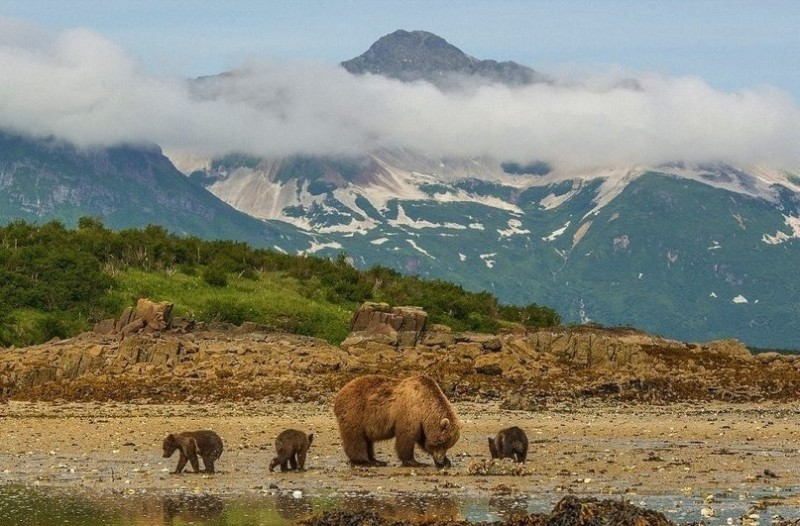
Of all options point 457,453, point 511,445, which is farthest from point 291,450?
point 457,453

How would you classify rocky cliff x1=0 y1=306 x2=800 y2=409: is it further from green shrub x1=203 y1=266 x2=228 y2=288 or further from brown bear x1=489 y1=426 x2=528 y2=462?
green shrub x1=203 y1=266 x2=228 y2=288

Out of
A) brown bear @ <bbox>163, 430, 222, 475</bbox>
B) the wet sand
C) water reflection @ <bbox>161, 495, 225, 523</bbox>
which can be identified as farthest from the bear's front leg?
water reflection @ <bbox>161, 495, 225, 523</bbox>

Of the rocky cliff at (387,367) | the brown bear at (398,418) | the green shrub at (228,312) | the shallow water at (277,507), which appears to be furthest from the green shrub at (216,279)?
the shallow water at (277,507)

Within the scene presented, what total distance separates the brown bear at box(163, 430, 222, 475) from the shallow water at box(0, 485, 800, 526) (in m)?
2.68

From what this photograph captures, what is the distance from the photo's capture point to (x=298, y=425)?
34.6 m

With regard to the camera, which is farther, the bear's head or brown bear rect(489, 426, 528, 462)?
brown bear rect(489, 426, 528, 462)

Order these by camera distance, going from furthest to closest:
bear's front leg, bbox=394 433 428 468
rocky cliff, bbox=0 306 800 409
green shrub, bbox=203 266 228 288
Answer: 1. green shrub, bbox=203 266 228 288
2. rocky cliff, bbox=0 306 800 409
3. bear's front leg, bbox=394 433 428 468

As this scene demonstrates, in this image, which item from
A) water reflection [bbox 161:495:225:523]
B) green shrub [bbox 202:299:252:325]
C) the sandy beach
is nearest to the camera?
water reflection [bbox 161:495:225:523]

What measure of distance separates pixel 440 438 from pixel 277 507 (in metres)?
5.06

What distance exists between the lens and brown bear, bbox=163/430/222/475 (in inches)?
1008

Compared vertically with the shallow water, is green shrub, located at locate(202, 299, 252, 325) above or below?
above

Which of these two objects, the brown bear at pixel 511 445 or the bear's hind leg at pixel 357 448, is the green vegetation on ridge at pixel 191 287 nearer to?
the bear's hind leg at pixel 357 448

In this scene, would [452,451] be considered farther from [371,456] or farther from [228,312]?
[228,312]

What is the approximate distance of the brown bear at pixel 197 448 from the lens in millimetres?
25609
